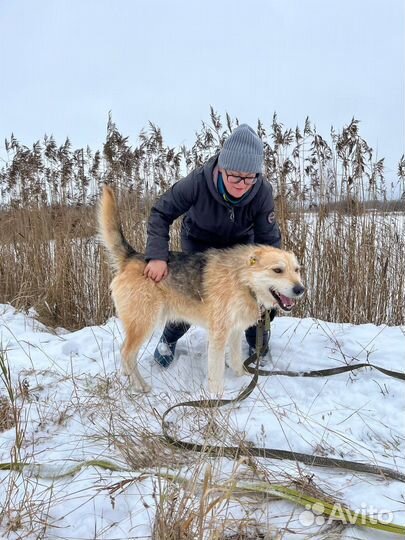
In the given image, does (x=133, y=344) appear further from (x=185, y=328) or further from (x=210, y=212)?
(x=210, y=212)

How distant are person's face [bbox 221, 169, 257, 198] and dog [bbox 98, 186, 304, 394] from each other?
17.5 inches

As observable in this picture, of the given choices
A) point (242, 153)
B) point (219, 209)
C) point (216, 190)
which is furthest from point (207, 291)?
point (242, 153)

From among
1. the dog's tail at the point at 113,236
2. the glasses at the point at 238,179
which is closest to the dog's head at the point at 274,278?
the glasses at the point at 238,179

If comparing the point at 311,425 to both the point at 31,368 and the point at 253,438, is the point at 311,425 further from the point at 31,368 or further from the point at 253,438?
the point at 31,368

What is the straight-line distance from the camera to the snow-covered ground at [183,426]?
1415 millimetres

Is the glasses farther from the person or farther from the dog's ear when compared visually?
the dog's ear

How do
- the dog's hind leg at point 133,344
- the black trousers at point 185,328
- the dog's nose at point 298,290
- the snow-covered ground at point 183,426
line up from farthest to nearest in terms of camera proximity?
the black trousers at point 185,328
the dog's hind leg at point 133,344
the dog's nose at point 298,290
the snow-covered ground at point 183,426

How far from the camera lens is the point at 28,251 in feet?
17.5

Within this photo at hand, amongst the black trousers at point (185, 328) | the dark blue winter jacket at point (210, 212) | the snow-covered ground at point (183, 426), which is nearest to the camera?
the snow-covered ground at point (183, 426)

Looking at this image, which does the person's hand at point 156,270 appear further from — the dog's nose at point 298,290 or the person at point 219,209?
the dog's nose at point 298,290

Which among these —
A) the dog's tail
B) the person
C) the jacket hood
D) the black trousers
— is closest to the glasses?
the person

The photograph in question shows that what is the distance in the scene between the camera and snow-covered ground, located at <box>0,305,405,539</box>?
1415mm

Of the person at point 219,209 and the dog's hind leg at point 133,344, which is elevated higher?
the person at point 219,209

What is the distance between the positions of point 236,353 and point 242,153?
5.19ft
